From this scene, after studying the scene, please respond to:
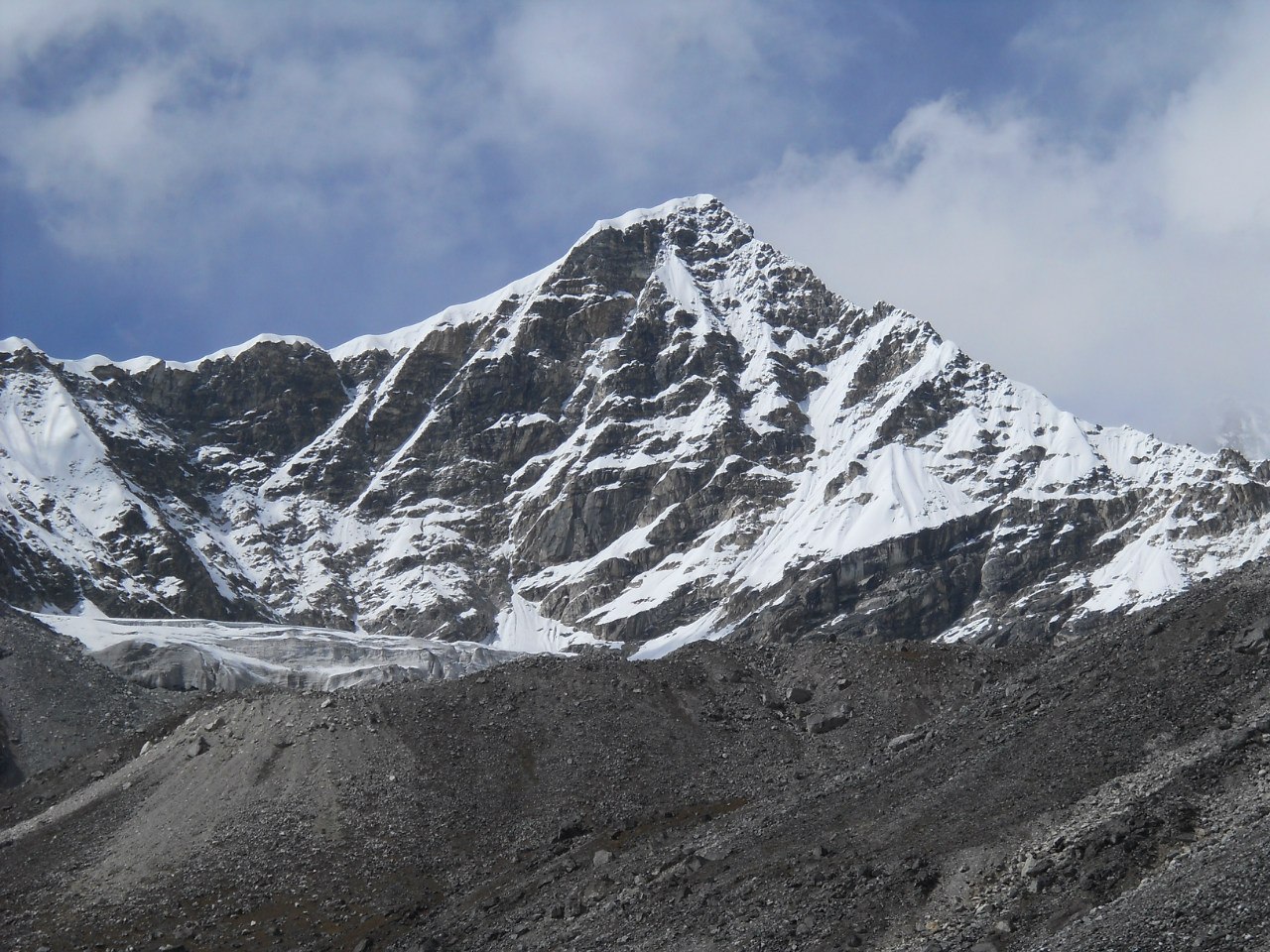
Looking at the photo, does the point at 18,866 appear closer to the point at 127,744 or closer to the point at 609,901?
the point at 127,744

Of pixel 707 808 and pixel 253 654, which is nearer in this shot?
pixel 707 808

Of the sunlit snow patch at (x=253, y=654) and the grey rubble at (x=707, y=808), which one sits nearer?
the grey rubble at (x=707, y=808)

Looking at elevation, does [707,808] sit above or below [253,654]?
below

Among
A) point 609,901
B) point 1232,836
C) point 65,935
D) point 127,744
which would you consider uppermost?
point 127,744

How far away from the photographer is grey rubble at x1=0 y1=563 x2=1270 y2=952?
125ft

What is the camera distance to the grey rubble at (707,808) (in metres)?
38.0

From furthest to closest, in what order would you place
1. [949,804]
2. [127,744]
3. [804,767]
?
[127,744]
[804,767]
[949,804]

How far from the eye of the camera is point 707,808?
59906 mm

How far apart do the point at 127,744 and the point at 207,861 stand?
725 inches

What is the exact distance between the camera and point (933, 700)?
6881 centimetres

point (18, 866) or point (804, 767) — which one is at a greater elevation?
point (18, 866)

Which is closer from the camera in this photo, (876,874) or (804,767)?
(876,874)

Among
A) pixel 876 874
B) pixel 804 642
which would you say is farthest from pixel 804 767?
pixel 876 874

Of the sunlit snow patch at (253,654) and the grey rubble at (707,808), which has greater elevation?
the sunlit snow patch at (253,654)
